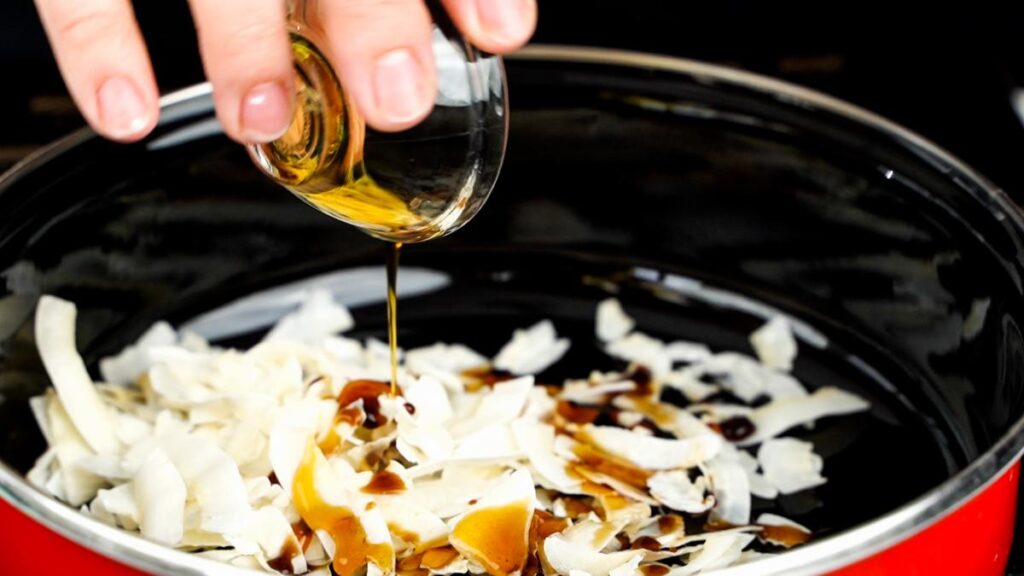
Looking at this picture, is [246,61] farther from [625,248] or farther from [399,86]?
[625,248]

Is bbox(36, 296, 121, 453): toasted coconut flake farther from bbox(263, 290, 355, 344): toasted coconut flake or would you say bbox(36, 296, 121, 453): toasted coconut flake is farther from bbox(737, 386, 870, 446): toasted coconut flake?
bbox(737, 386, 870, 446): toasted coconut flake

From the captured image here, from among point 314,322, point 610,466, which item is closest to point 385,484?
point 610,466

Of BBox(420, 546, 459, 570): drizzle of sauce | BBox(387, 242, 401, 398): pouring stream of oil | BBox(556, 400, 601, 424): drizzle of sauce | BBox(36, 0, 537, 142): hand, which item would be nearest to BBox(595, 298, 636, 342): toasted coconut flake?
BBox(556, 400, 601, 424): drizzle of sauce

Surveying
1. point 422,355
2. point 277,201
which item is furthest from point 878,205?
point 277,201

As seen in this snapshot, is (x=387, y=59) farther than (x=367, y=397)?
No

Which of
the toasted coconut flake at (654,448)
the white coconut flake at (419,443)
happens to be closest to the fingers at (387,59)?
the white coconut flake at (419,443)
